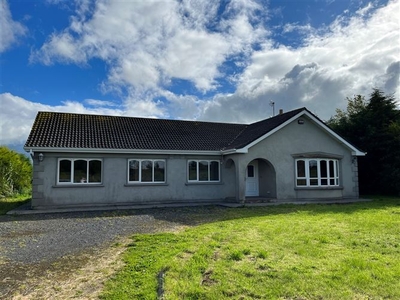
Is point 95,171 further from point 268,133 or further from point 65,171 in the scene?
point 268,133

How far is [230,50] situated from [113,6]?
7.32 metres

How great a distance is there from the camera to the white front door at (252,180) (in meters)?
20.5

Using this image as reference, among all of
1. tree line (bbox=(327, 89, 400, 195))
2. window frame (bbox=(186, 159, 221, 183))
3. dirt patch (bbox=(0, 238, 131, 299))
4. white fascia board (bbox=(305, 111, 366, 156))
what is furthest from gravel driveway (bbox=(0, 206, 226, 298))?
tree line (bbox=(327, 89, 400, 195))

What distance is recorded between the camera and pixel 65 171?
16.3 meters

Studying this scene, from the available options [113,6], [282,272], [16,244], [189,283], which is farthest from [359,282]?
[113,6]

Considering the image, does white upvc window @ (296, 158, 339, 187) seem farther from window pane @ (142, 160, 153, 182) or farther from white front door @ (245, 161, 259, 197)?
window pane @ (142, 160, 153, 182)

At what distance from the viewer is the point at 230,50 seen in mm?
18078

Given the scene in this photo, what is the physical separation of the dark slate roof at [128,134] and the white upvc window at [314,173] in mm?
3147

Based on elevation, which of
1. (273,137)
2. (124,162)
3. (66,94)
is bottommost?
(124,162)

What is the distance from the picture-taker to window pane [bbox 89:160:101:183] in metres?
16.8

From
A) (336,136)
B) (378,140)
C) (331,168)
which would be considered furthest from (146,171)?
(378,140)

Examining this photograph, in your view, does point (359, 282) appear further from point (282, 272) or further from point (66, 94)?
point (66, 94)

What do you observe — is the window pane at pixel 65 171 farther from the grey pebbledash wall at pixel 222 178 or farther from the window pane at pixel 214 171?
Result: the window pane at pixel 214 171

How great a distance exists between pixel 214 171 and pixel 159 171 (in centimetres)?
359
